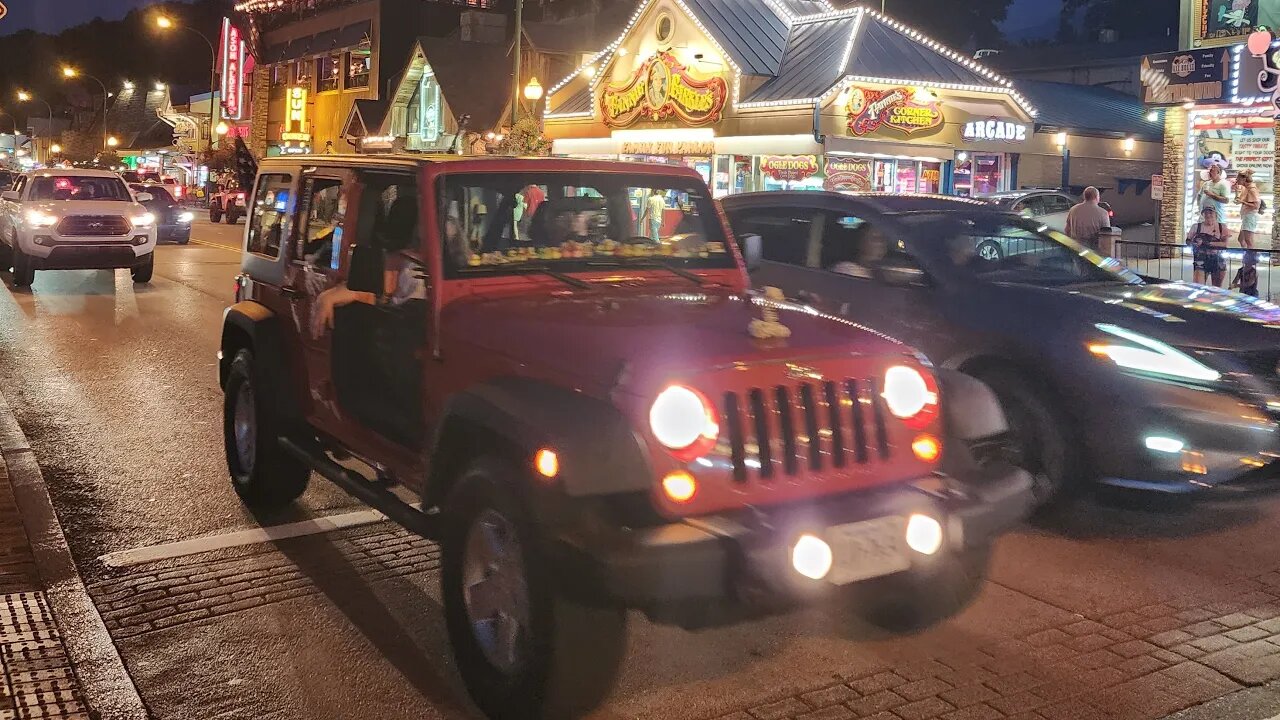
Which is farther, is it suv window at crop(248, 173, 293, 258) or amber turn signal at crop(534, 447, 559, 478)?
suv window at crop(248, 173, 293, 258)

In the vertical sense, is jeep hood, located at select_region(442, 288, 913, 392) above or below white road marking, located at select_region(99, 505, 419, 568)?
above

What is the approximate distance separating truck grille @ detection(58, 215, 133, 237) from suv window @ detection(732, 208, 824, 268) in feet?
43.7

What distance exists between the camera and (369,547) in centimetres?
616

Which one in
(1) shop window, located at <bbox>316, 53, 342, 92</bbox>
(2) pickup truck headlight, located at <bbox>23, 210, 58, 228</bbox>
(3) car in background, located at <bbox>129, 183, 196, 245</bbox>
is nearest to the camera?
(2) pickup truck headlight, located at <bbox>23, 210, 58, 228</bbox>

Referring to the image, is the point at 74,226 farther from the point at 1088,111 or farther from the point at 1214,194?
the point at 1088,111

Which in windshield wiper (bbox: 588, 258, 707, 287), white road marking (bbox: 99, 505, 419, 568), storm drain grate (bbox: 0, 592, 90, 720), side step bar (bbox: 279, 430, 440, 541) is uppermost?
windshield wiper (bbox: 588, 258, 707, 287)

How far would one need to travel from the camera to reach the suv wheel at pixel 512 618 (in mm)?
3850

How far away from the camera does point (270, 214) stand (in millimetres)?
6777

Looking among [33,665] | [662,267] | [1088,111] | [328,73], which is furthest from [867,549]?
[328,73]

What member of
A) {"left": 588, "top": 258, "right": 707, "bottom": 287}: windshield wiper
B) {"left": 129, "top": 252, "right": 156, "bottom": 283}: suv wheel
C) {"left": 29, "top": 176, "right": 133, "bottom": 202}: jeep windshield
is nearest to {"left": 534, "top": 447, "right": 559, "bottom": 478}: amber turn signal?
{"left": 588, "top": 258, "right": 707, "bottom": 287}: windshield wiper

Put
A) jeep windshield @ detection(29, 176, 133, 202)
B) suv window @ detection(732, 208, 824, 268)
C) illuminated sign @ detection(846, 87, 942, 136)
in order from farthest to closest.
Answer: illuminated sign @ detection(846, 87, 942, 136)
jeep windshield @ detection(29, 176, 133, 202)
suv window @ detection(732, 208, 824, 268)

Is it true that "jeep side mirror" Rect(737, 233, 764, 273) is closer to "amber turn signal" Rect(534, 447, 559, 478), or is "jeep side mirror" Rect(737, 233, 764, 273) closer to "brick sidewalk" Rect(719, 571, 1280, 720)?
"brick sidewalk" Rect(719, 571, 1280, 720)

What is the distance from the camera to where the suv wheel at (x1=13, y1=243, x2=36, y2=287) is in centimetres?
1828

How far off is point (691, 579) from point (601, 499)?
0.38 metres
